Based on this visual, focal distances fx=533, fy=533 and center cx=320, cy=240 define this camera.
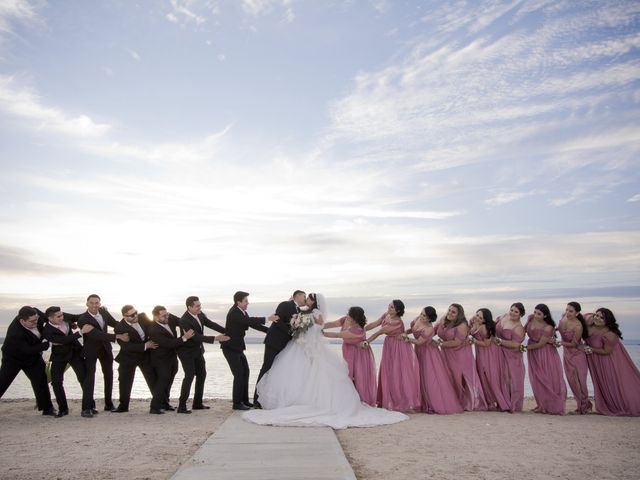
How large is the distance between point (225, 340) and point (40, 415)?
376cm

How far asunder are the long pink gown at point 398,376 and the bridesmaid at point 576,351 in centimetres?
302

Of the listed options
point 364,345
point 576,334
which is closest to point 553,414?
point 576,334

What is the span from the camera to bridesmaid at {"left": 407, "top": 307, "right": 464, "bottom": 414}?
1038cm

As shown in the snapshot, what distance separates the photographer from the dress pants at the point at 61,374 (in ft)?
31.8

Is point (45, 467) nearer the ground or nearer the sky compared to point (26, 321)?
nearer the ground

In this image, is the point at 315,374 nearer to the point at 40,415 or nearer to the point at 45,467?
the point at 45,467

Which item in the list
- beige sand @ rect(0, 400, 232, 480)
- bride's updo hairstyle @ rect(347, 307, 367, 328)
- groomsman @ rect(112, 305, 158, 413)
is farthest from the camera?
bride's updo hairstyle @ rect(347, 307, 367, 328)

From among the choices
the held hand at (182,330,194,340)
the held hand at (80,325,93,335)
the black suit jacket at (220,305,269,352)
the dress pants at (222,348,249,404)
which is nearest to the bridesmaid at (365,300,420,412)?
the black suit jacket at (220,305,269,352)

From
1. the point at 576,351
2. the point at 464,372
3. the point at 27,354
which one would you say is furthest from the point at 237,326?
the point at 576,351

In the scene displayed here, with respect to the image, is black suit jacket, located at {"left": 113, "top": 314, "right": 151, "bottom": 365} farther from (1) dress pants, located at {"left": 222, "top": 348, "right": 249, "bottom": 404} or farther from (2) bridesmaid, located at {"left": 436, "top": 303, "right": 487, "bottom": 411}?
(2) bridesmaid, located at {"left": 436, "top": 303, "right": 487, "bottom": 411}

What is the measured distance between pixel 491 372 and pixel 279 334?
14.1ft

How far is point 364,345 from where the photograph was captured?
34.0 ft

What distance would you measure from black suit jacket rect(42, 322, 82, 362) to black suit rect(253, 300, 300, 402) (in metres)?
3.50

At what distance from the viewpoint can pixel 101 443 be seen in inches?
291
